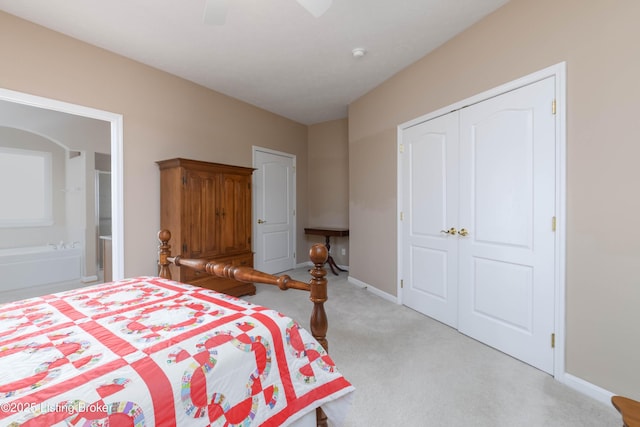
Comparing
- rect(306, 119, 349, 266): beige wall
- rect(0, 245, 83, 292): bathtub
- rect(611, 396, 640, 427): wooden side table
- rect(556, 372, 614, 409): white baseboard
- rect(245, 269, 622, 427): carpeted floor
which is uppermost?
rect(306, 119, 349, 266): beige wall

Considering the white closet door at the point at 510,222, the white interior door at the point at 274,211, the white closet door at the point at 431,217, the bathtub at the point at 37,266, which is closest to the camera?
the white closet door at the point at 510,222

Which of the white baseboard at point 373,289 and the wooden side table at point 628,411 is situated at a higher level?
the wooden side table at point 628,411

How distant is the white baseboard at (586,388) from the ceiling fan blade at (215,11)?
3.07 m

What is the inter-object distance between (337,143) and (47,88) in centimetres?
382

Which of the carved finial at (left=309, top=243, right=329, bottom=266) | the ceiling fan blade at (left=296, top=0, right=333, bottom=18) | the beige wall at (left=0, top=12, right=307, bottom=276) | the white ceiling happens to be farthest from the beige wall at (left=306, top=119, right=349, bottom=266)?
the carved finial at (left=309, top=243, right=329, bottom=266)

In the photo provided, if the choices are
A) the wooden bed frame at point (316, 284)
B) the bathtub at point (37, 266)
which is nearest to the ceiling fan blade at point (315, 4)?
the wooden bed frame at point (316, 284)

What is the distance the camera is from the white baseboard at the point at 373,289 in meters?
3.54

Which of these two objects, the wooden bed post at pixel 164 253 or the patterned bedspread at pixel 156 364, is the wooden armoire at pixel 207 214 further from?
the patterned bedspread at pixel 156 364

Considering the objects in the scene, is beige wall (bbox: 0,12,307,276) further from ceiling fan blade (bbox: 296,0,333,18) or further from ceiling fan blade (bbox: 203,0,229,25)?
ceiling fan blade (bbox: 296,0,333,18)

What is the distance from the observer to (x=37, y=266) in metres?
4.17

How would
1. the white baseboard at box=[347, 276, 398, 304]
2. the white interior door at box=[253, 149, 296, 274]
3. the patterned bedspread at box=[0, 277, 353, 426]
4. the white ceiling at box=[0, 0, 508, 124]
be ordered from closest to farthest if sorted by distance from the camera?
the patterned bedspread at box=[0, 277, 353, 426]
the white ceiling at box=[0, 0, 508, 124]
the white baseboard at box=[347, 276, 398, 304]
the white interior door at box=[253, 149, 296, 274]

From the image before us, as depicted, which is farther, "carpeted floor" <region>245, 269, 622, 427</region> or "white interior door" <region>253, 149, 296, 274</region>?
"white interior door" <region>253, 149, 296, 274</region>

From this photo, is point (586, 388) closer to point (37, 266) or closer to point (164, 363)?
point (164, 363)

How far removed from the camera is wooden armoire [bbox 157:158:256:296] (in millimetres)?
3135
